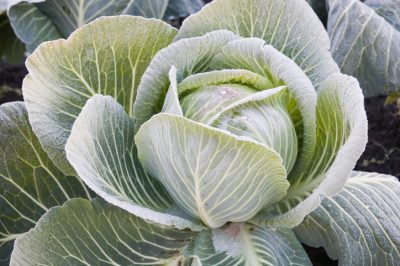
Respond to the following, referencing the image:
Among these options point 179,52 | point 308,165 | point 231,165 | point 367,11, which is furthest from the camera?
point 367,11

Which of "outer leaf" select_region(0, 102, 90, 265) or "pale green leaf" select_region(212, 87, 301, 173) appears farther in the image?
"outer leaf" select_region(0, 102, 90, 265)

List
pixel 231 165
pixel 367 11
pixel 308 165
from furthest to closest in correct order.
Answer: pixel 367 11
pixel 308 165
pixel 231 165

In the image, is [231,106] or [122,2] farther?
[122,2]

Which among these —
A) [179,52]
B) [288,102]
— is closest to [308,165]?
[288,102]

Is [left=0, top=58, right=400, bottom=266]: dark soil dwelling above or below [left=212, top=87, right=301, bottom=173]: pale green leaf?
below

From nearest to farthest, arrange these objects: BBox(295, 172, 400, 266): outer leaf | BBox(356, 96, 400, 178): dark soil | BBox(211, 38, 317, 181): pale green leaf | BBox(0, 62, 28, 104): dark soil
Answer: BBox(211, 38, 317, 181): pale green leaf < BBox(295, 172, 400, 266): outer leaf < BBox(356, 96, 400, 178): dark soil < BBox(0, 62, 28, 104): dark soil

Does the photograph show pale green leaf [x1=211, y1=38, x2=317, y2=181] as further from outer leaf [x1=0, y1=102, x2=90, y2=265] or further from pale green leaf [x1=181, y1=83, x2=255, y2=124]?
outer leaf [x1=0, y1=102, x2=90, y2=265]

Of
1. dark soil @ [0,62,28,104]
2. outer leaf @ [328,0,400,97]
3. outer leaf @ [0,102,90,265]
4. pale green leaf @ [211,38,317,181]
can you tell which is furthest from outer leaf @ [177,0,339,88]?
dark soil @ [0,62,28,104]

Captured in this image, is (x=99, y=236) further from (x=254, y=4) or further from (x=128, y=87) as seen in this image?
(x=254, y=4)

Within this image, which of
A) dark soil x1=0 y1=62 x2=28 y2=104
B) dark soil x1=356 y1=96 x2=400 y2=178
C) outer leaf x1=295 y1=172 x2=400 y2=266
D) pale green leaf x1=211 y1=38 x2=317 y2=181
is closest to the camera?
pale green leaf x1=211 y1=38 x2=317 y2=181

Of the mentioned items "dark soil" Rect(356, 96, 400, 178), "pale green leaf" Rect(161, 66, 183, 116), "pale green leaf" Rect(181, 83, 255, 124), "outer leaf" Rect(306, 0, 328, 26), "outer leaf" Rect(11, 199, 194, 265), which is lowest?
"dark soil" Rect(356, 96, 400, 178)
